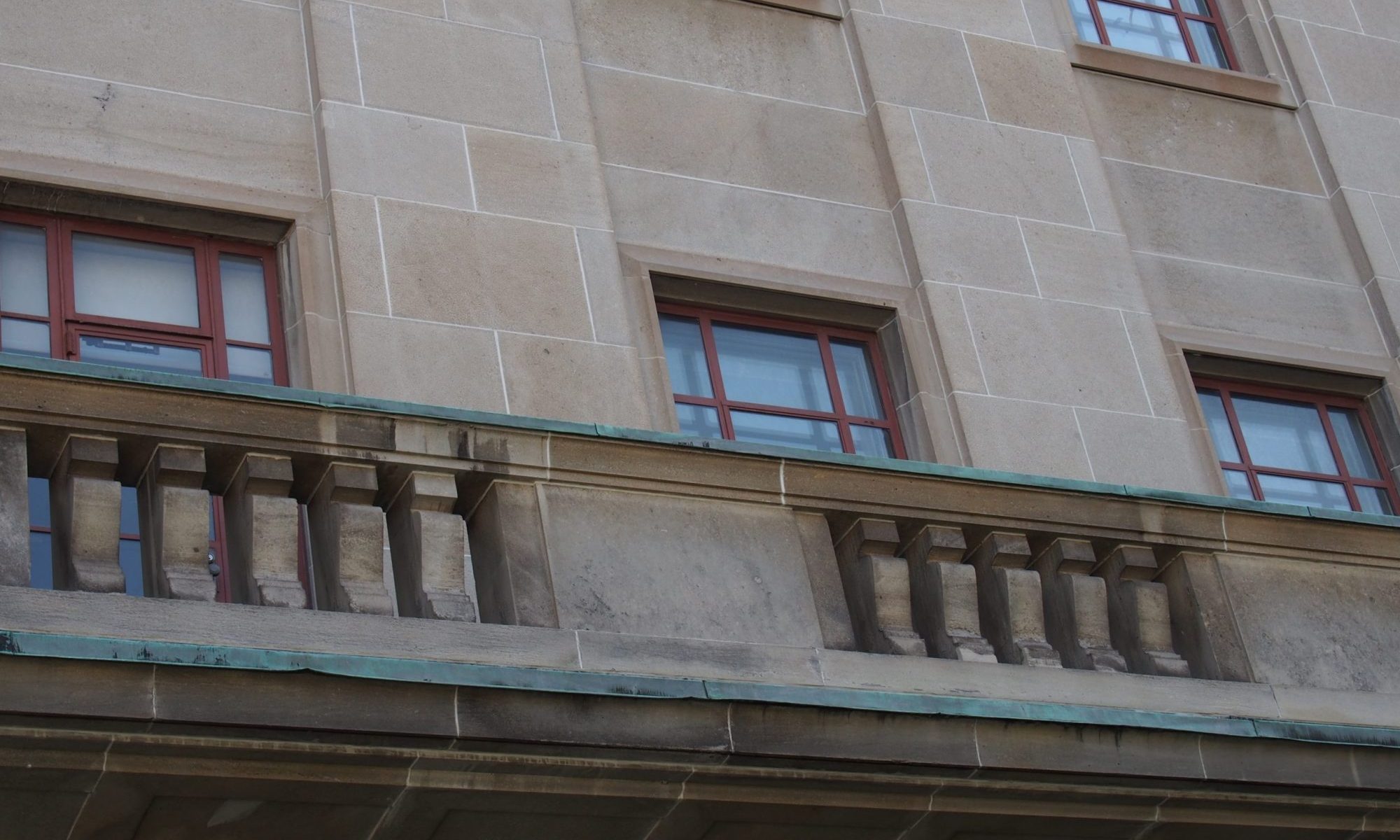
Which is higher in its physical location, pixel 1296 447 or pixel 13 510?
pixel 1296 447

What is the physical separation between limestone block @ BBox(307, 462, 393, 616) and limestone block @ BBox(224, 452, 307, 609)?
16 cm

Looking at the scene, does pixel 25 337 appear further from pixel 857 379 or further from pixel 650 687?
pixel 857 379

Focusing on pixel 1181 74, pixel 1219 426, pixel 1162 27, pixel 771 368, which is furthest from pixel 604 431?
pixel 1162 27

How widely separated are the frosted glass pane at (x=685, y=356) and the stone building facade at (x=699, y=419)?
2.5 inches

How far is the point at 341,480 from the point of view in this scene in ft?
30.1

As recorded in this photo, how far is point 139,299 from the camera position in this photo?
39.5 feet

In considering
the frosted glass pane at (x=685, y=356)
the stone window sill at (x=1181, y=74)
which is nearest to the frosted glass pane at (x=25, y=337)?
the frosted glass pane at (x=685, y=356)

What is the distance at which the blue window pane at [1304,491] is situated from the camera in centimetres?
1507

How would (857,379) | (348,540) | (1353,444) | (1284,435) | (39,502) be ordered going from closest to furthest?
(348,540)
(39,502)
(857,379)
(1284,435)
(1353,444)

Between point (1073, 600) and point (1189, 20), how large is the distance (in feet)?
27.4

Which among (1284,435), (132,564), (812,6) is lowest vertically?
(132,564)

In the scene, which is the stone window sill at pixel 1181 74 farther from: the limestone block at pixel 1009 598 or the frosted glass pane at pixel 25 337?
the frosted glass pane at pixel 25 337

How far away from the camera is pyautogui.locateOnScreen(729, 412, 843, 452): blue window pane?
13445 millimetres

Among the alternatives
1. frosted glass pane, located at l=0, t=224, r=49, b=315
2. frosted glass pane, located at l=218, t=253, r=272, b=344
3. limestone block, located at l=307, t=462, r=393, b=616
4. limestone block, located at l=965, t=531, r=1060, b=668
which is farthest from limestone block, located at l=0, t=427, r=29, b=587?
limestone block, located at l=965, t=531, r=1060, b=668
